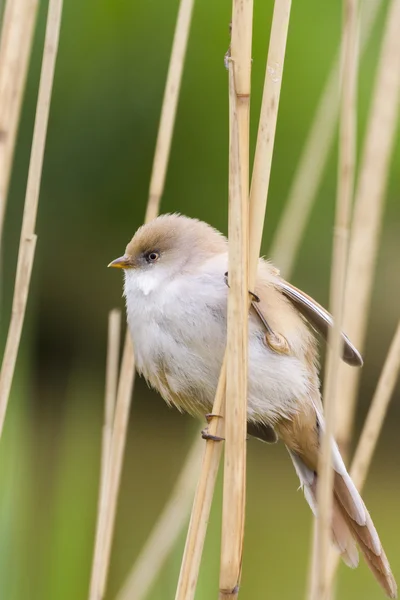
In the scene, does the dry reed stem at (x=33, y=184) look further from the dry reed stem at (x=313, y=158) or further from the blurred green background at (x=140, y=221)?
the blurred green background at (x=140, y=221)

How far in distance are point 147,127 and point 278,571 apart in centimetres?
176

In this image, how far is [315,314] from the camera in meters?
1.68

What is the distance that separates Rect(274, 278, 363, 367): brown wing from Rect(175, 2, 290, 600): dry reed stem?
0.31 meters

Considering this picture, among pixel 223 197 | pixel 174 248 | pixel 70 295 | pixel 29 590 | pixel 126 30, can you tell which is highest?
pixel 126 30

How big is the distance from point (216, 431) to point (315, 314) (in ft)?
1.25

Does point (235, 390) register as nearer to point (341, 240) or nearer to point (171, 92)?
point (341, 240)

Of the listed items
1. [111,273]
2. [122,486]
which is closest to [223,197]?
[111,273]

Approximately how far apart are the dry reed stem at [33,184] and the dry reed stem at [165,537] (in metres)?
0.49

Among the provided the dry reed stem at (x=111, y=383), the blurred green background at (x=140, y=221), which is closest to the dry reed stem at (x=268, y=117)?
the dry reed stem at (x=111, y=383)

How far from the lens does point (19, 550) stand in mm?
2033

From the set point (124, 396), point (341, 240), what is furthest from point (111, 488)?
point (341, 240)

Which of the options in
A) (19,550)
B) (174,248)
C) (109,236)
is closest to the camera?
(174,248)

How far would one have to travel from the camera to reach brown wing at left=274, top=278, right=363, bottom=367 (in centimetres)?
160

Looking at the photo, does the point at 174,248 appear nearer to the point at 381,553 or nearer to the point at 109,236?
the point at 381,553
